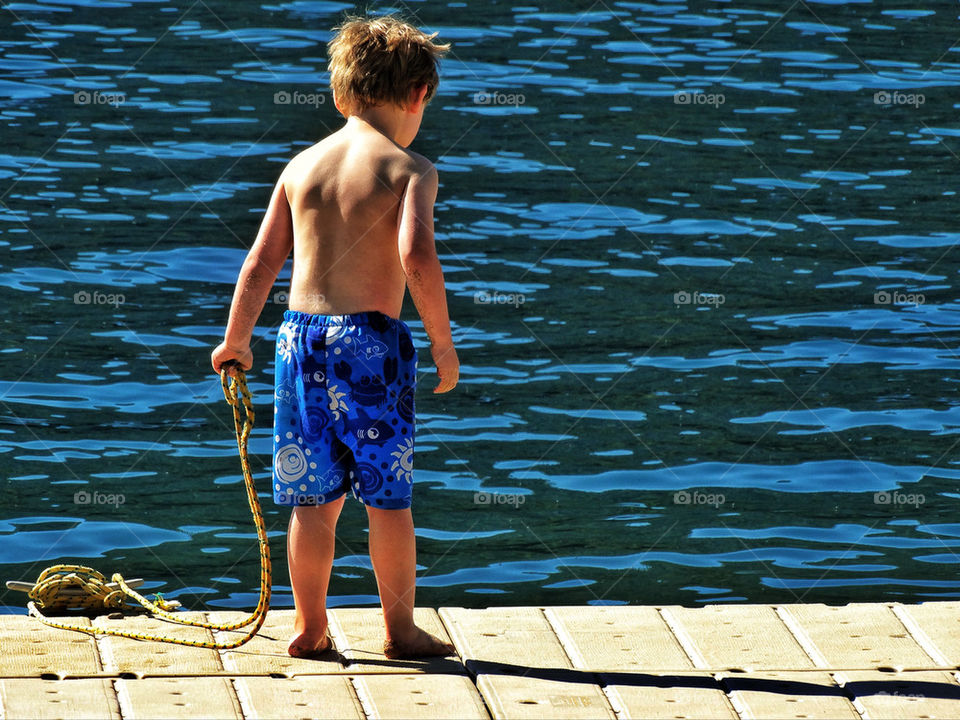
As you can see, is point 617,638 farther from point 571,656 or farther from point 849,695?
point 849,695

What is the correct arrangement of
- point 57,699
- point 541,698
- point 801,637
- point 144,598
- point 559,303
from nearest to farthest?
1. point 57,699
2. point 541,698
3. point 801,637
4. point 144,598
5. point 559,303

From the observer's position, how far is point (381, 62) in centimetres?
404

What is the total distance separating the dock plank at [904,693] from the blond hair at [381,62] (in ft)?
6.55

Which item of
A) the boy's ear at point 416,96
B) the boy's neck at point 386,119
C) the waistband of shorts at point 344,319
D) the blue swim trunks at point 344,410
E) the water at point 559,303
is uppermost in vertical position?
the boy's ear at point 416,96

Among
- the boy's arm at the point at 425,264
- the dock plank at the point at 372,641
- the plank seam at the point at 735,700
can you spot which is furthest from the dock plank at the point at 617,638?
the boy's arm at the point at 425,264

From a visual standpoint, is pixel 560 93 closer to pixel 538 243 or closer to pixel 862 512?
pixel 538 243

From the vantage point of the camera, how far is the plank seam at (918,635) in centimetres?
407

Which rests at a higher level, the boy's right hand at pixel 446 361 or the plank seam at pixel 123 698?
the boy's right hand at pixel 446 361

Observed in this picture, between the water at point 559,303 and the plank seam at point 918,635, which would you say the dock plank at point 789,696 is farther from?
the water at point 559,303

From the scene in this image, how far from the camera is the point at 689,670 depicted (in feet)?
13.1

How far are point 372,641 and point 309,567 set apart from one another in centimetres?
30

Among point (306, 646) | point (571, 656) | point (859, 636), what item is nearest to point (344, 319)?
point (306, 646)

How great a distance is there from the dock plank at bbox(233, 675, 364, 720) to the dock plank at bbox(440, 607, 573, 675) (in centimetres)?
40

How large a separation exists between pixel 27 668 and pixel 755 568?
9.78 feet
